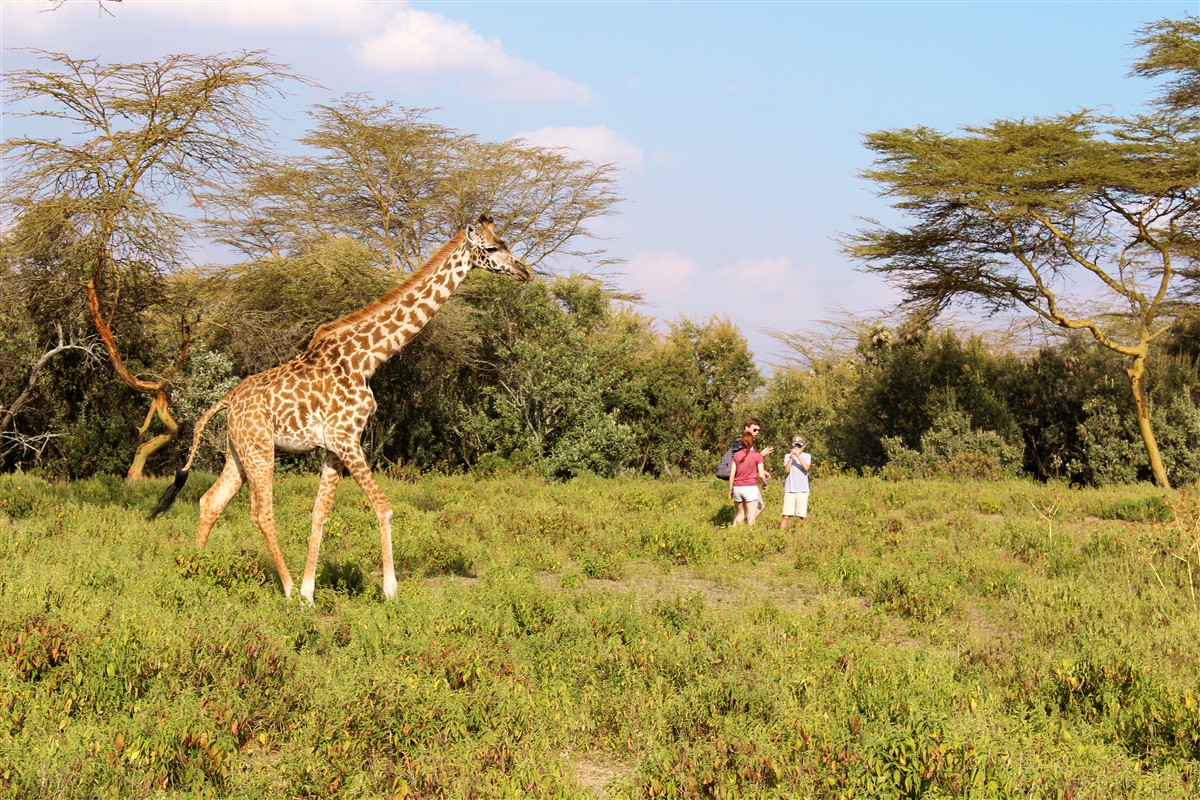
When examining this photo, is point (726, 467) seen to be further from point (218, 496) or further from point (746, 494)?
point (218, 496)

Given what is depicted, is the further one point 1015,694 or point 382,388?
point 382,388

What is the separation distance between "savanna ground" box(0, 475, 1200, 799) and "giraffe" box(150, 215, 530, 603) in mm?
560

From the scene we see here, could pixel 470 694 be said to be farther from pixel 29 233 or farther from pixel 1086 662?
pixel 29 233

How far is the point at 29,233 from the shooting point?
1474cm

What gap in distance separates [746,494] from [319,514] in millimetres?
6171

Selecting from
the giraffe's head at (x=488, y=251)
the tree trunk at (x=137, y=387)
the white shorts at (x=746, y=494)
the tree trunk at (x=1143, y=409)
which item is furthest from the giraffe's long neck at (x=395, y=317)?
the tree trunk at (x=1143, y=409)

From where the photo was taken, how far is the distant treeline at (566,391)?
18.9 m

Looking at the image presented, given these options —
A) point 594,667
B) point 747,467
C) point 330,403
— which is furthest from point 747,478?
point 594,667

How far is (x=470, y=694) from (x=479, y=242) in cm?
504

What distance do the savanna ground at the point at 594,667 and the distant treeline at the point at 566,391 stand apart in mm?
7761

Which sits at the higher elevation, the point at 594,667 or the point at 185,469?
the point at 185,469

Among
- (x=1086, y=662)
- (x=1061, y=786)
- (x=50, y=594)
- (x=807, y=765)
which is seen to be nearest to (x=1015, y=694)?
(x=1086, y=662)

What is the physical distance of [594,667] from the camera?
274 inches

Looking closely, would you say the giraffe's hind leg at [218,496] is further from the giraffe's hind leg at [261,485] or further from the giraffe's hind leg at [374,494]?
the giraffe's hind leg at [374,494]
